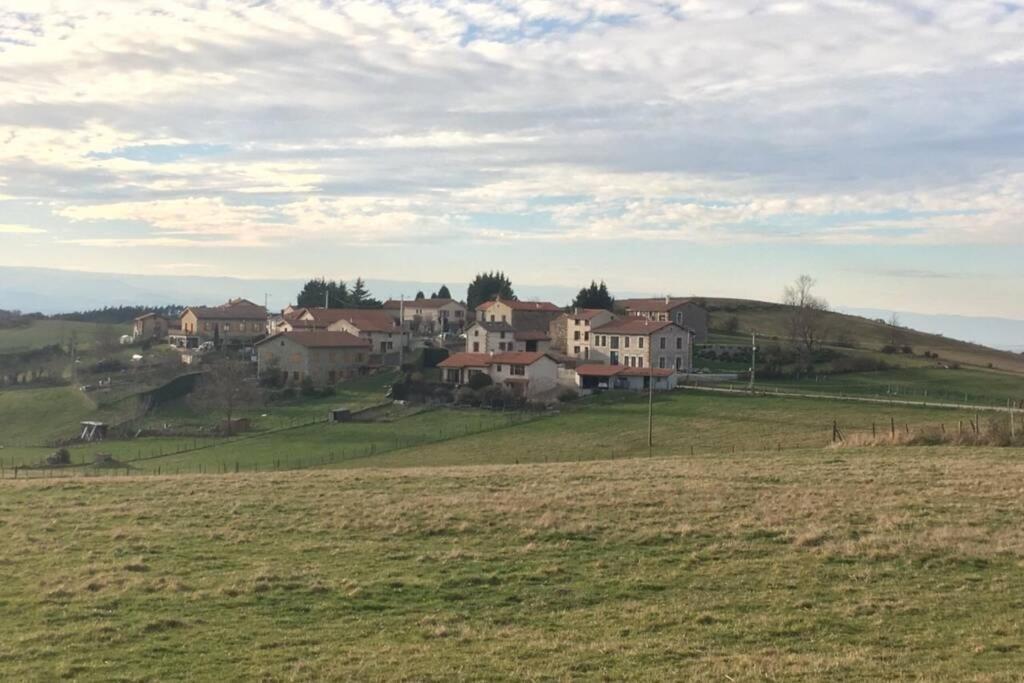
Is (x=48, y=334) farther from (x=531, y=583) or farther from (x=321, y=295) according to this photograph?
(x=531, y=583)

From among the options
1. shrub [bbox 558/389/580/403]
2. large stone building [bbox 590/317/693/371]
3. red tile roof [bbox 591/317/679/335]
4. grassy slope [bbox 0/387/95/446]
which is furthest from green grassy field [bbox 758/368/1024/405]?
grassy slope [bbox 0/387/95/446]

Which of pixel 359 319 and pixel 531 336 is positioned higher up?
pixel 359 319

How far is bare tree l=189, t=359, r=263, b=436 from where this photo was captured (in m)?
82.3

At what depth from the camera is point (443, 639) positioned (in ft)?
48.1

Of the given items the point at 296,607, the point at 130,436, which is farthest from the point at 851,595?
the point at 130,436

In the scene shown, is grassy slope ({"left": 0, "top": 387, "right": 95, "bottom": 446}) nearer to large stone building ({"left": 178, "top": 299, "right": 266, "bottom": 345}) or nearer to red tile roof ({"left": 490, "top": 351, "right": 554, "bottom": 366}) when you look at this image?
large stone building ({"left": 178, "top": 299, "right": 266, "bottom": 345})

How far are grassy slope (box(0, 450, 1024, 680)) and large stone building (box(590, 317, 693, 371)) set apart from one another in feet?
213

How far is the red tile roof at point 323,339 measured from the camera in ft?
328

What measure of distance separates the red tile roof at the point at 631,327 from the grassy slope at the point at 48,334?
66405 mm

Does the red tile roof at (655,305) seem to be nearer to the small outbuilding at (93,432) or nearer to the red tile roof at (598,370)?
the red tile roof at (598,370)

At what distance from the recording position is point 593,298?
13112 cm

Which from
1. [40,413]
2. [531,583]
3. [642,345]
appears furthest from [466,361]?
[531,583]

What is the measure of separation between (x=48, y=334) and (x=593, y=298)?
256 feet

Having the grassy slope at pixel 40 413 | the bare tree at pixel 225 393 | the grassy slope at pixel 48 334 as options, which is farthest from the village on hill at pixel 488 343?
the grassy slope at pixel 40 413
